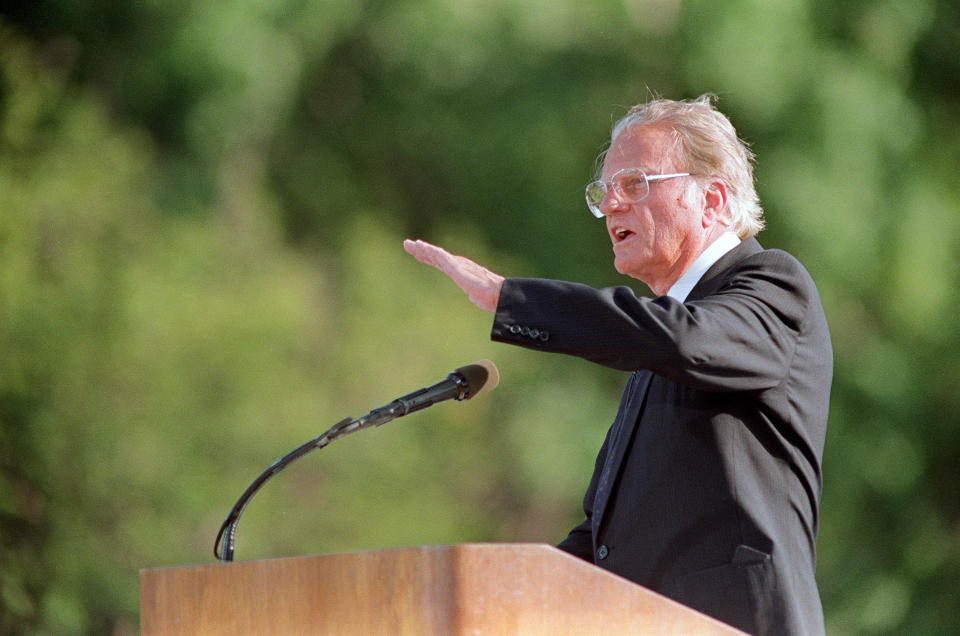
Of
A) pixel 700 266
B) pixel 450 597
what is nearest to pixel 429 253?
pixel 450 597

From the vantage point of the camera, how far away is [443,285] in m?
7.00

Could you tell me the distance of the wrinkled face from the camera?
6.95 feet

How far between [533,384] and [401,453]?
1001mm

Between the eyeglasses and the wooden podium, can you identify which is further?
the eyeglasses

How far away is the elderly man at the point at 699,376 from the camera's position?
162 centimetres

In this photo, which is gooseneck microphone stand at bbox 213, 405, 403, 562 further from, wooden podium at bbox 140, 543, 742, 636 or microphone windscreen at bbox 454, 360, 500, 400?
wooden podium at bbox 140, 543, 742, 636

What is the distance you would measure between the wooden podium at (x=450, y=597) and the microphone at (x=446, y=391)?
383 millimetres

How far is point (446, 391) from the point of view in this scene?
5.85 feet

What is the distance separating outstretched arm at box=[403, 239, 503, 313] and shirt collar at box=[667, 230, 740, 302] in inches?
21.3

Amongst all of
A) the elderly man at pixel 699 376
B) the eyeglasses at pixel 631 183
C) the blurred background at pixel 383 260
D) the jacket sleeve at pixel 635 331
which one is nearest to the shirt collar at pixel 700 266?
the elderly man at pixel 699 376

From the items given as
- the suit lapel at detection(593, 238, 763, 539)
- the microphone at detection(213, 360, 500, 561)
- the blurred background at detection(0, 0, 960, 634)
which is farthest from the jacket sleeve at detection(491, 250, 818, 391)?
the blurred background at detection(0, 0, 960, 634)

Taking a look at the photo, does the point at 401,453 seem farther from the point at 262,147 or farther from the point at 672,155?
the point at 672,155

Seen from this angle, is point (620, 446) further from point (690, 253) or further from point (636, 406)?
point (690, 253)

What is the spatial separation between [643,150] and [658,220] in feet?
0.48
